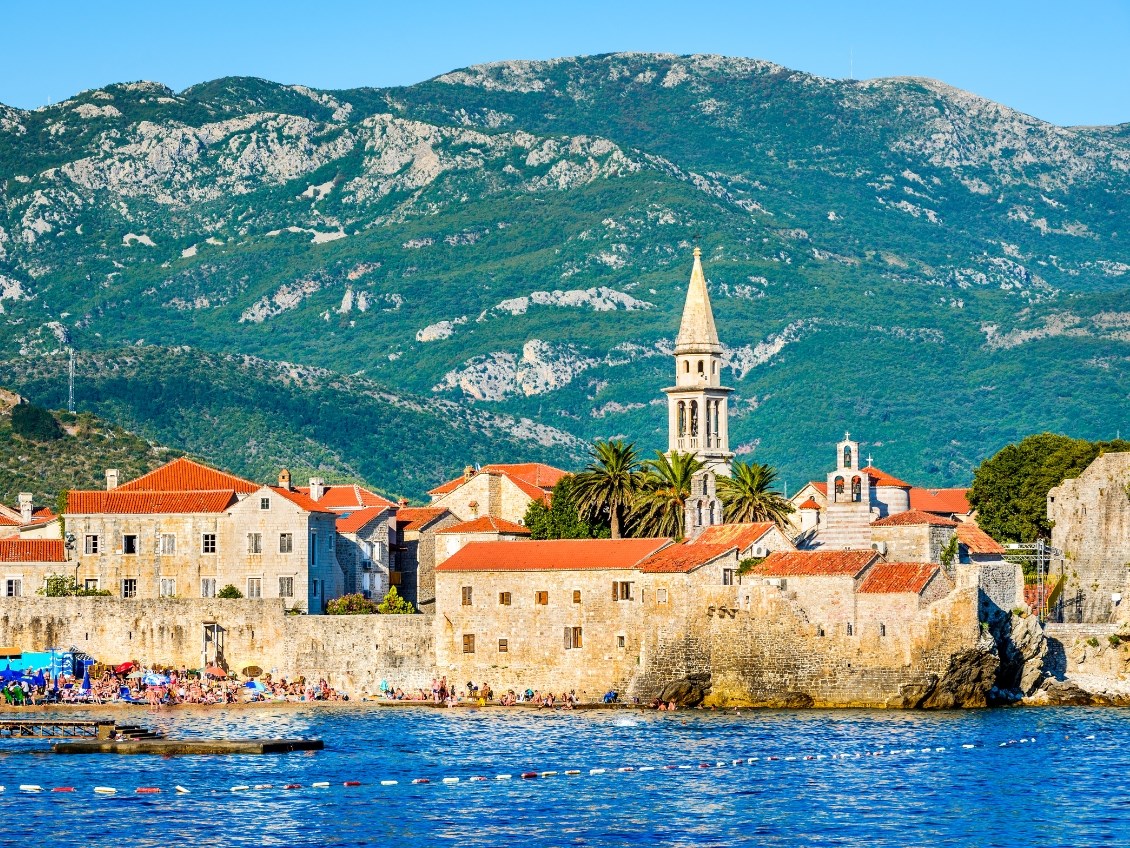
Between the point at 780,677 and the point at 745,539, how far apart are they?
654 cm

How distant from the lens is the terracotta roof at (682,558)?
91.8 metres

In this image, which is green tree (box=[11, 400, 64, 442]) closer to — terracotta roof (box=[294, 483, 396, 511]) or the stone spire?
terracotta roof (box=[294, 483, 396, 511])

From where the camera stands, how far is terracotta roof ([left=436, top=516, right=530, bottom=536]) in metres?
109

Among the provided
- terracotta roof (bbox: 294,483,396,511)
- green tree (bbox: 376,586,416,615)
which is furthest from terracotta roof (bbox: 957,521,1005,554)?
terracotta roof (bbox: 294,483,396,511)

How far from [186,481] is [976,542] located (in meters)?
39.0

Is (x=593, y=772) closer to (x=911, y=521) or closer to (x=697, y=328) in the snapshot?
(x=911, y=521)

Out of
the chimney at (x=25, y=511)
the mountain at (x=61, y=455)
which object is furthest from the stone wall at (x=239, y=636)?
the mountain at (x=61, y=455)

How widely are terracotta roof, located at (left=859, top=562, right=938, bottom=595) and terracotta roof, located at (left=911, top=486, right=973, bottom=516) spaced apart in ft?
114

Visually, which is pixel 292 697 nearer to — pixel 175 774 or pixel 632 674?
pixel 632 674

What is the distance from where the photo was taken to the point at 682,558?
93000 mm

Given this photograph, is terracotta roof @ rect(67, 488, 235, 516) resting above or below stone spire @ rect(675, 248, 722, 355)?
below

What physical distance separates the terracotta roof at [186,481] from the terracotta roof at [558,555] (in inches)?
646

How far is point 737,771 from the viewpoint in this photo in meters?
75.9

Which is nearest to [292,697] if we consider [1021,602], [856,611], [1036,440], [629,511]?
[629,511]
